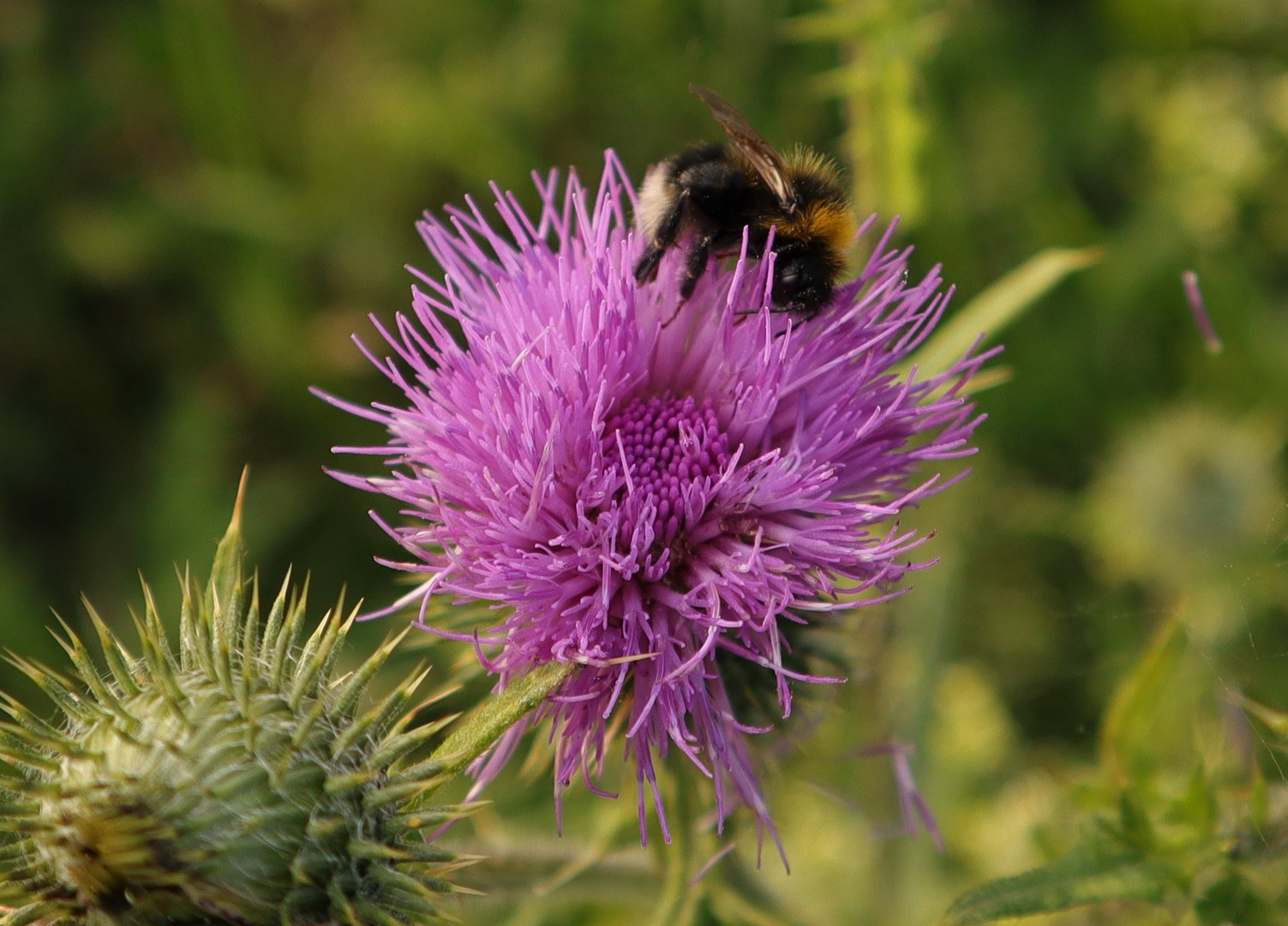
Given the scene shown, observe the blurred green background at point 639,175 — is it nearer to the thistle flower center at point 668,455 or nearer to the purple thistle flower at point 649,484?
the purple thistle flower at point 649,484

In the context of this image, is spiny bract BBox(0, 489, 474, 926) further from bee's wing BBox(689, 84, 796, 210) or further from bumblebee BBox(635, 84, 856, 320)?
bee's wing BBox(689, 84, 796, 210)

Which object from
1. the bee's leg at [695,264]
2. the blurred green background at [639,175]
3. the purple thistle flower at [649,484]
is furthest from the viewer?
the blurred green background at [639,175]

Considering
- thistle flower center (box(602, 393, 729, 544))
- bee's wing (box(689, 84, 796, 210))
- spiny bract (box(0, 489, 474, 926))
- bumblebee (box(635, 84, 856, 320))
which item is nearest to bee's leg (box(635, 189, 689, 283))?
bumblebee (box(635, 84, 856, 320))

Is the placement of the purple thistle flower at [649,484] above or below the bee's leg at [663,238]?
below

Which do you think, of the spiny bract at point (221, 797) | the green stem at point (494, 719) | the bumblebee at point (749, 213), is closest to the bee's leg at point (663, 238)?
the bumblebee at point (749, 213)

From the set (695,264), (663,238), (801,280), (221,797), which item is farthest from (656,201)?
(221,797)

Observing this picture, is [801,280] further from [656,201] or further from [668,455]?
[668,455]

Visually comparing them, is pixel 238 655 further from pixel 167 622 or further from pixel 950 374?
pixel 167 622
